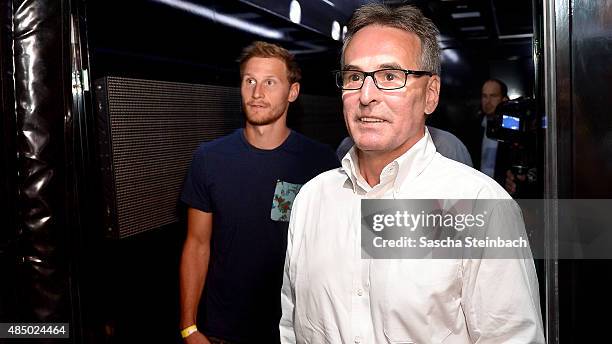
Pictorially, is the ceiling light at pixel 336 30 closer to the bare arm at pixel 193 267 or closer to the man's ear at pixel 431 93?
the bare arm at pixel 193 267

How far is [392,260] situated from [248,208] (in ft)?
2.78

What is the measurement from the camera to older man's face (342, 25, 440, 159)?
1.17 meters

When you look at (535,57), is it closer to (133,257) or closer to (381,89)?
(381,89)

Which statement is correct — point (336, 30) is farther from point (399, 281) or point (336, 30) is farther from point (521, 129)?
point (399, 281)

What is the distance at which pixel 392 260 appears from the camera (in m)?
1.16

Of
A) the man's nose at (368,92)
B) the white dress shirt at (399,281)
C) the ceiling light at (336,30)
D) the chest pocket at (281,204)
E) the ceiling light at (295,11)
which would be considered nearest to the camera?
the white dress shirt at (399,281)

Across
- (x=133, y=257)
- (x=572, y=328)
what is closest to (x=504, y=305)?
(x=572, y=328)

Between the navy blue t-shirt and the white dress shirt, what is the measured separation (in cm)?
56

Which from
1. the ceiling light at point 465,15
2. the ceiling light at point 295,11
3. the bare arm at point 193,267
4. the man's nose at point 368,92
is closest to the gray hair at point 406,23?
the man's nose at point 368,92

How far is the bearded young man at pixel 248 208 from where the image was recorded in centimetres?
190

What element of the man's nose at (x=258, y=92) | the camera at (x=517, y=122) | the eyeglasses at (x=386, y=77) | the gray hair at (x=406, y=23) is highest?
the gray hair at (x=406, y=23)

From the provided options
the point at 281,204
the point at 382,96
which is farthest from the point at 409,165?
the point at 281,204

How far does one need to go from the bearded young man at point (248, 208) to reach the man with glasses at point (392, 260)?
0.58 metres

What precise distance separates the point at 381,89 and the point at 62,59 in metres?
0.99
